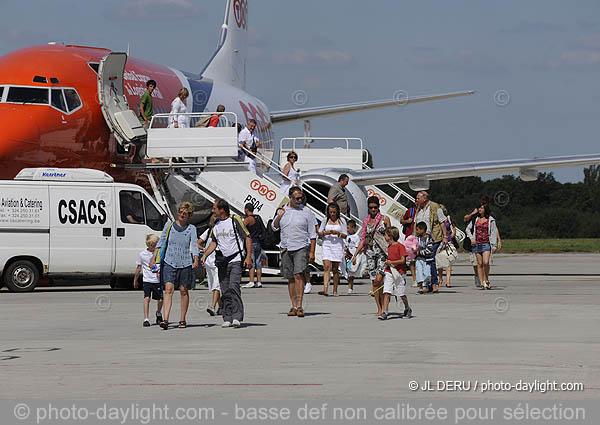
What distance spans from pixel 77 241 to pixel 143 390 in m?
12.1

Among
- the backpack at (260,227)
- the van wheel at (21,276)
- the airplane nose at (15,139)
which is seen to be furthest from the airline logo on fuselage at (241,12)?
the van wheel at (21,276)

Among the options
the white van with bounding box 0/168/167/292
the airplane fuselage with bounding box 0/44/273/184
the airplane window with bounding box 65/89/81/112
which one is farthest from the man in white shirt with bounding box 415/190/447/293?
the airplane window with bounding box 65/89/81/112

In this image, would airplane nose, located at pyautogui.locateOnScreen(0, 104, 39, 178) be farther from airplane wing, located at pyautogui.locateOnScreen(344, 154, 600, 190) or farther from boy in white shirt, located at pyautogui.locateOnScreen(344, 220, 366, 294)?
airplane wing, located at pyautogui.locateOnScreen(344, 154, 600, 190)

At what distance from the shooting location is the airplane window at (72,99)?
21.6 meters

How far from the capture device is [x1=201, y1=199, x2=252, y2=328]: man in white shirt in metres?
13.3

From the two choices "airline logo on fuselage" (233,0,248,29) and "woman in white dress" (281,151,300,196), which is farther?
"airline logo on fuselage" (233,0,248,29)

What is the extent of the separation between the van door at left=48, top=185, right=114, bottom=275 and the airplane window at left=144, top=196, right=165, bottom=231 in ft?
2.62

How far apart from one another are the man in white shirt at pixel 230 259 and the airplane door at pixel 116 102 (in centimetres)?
892

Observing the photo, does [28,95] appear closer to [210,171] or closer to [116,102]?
[116,102]

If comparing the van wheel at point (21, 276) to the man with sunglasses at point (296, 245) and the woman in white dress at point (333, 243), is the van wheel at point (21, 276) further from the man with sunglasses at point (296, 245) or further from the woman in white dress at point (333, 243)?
the man with sunglasses at point (296, 245)

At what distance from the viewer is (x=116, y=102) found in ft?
73.3

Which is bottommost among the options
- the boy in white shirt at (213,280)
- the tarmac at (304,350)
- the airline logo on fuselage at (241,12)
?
the tarmac at (304,350)

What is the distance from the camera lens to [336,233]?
19.2 metres

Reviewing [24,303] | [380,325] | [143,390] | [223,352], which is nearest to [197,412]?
[143,390]
